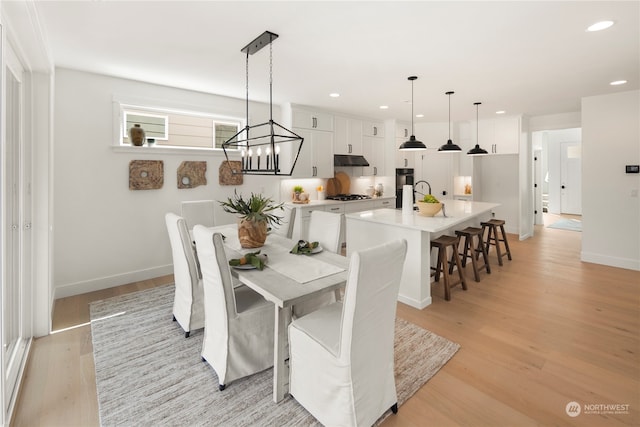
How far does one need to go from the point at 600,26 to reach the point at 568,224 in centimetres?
692

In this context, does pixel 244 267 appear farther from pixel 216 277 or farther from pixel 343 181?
pixel 343 181

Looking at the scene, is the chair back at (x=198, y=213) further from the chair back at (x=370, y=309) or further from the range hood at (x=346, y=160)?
the chair back at (x=370, y=309)

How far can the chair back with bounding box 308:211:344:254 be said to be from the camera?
2867 millimetres

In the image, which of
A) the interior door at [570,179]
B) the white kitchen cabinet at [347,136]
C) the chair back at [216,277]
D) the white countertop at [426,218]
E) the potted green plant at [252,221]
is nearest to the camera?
the chair back at [216,277]

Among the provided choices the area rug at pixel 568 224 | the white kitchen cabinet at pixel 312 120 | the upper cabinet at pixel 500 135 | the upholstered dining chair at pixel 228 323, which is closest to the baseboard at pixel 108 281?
the upholstered dining chair at pixel 228 323

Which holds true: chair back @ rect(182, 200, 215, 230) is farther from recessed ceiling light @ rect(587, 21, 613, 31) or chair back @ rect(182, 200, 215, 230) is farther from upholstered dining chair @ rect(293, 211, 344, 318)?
recessed ceiling light @ rect(587, 21, 613, 31)

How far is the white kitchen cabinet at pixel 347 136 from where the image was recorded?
5953 mm

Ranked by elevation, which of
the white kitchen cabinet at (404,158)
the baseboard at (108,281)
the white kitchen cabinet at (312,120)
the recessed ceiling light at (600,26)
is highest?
the white kitchen cabinet at (312,120)

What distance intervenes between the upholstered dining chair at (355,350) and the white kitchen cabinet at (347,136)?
4516mm

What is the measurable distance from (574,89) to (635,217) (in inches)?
79.2

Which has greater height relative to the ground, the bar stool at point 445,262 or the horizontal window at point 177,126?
the horizontal window at point 177,126

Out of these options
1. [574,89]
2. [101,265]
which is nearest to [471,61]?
[574,89]

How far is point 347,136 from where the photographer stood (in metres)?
6.12

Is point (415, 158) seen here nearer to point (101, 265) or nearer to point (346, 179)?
point (346, 179)
